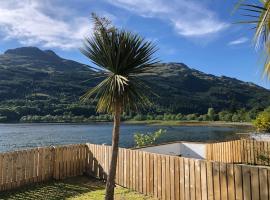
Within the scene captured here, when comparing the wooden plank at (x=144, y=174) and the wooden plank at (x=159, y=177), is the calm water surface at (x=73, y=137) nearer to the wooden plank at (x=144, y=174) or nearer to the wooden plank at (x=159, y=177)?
the wooden plank at (x=144, y=174)

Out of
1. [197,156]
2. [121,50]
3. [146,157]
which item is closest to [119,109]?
[121,50]

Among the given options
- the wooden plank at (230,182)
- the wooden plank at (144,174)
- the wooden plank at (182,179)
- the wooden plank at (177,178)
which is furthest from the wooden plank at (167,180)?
the wooden plank at (230,182)

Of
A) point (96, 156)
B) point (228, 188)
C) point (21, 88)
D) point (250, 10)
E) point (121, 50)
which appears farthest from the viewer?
point (21, 88)

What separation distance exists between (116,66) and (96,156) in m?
5.98

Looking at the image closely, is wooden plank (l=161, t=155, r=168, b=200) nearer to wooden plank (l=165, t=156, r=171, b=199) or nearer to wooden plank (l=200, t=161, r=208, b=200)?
wooden plank (l=165, t=156, r=171, b=199)

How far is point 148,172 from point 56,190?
343cm

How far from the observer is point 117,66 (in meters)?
7.92

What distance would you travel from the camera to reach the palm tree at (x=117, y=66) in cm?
788

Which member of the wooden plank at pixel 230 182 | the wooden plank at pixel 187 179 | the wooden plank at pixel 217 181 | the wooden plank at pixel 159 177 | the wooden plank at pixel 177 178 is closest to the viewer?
the wooden plank at pixel 230 182

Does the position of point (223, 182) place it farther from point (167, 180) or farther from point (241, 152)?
point (241, 152)

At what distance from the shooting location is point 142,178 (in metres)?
10.2

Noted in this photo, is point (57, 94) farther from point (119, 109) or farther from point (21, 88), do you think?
point (119, 109)

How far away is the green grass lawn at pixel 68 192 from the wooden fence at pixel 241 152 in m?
7.06

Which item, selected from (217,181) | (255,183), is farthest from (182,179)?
(255,183)
